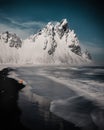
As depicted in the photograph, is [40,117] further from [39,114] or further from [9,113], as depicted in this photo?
[9,113]

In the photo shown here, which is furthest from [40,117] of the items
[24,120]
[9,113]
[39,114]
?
[9,113]

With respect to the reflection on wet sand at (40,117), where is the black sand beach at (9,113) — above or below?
above

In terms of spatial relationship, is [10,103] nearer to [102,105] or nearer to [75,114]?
[75,114]

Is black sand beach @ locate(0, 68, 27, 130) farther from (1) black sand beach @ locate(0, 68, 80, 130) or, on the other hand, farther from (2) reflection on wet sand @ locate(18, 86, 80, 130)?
(2) reflection on wet sand @ locate(18, 86, 80, 130)

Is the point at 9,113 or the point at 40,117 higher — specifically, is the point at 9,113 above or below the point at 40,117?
above

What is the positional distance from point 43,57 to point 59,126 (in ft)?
590

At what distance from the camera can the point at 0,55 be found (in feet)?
539

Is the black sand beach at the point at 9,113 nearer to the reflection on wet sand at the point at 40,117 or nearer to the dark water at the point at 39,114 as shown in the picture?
the dark water at the point at 39,114

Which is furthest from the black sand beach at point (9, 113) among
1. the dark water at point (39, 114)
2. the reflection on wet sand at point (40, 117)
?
the reflection on wet sand at point (40, 117)

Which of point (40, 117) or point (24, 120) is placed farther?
point (40, 117)

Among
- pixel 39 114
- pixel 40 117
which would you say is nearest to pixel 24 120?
pixel 40 117

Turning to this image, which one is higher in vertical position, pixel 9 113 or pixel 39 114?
pixel 9 113

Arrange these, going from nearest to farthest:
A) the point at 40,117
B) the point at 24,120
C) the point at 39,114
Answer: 1. the point at 24,120
2. the point at 40,117
3. the point at 39,114

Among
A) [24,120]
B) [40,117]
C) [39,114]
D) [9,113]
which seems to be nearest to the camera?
[24,120]
